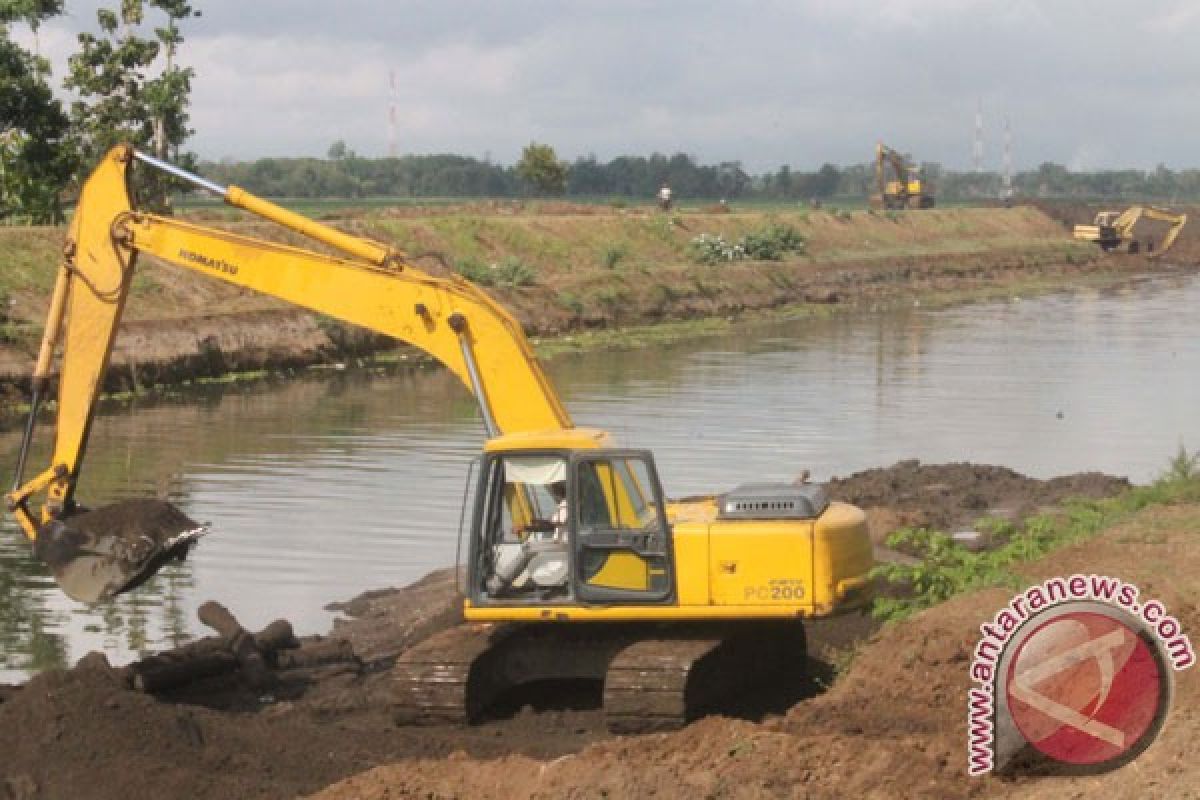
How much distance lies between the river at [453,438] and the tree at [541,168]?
43.4m

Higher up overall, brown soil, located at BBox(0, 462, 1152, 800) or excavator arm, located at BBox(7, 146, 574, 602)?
excavator arm, located at BBox(7, 146, 574, 602)

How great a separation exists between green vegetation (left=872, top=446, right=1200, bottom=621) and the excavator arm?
3.12 metres

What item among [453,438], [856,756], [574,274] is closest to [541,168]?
[574,274]

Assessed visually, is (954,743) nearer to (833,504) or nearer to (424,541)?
(833,504)

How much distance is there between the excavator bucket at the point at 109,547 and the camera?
1620 cm

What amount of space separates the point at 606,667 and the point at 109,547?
4.29 meters

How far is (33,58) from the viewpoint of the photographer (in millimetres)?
43438

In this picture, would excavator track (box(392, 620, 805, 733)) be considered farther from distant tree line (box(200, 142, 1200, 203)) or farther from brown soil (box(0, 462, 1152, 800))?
distant tree line (box(200, 142, 1200, 203))

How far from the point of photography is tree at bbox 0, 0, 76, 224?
140 feet

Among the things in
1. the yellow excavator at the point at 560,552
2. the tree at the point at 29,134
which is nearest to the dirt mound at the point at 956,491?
the yellow excavator at the point at 560,552

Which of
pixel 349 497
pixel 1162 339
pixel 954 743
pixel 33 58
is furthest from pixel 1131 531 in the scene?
pixel 1162 339

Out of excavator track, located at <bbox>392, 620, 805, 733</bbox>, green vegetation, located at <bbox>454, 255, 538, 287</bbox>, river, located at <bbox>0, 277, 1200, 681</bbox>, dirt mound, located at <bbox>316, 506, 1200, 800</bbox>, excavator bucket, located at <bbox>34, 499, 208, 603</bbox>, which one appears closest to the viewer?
dirt mound, located at <bbox>316, 506, 1200, 800</bbox>

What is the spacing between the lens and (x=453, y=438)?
1243 inches

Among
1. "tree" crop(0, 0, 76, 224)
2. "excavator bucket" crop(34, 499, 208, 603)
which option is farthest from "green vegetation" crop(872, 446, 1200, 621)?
"tree" crop(0, 0, 76, 224)
